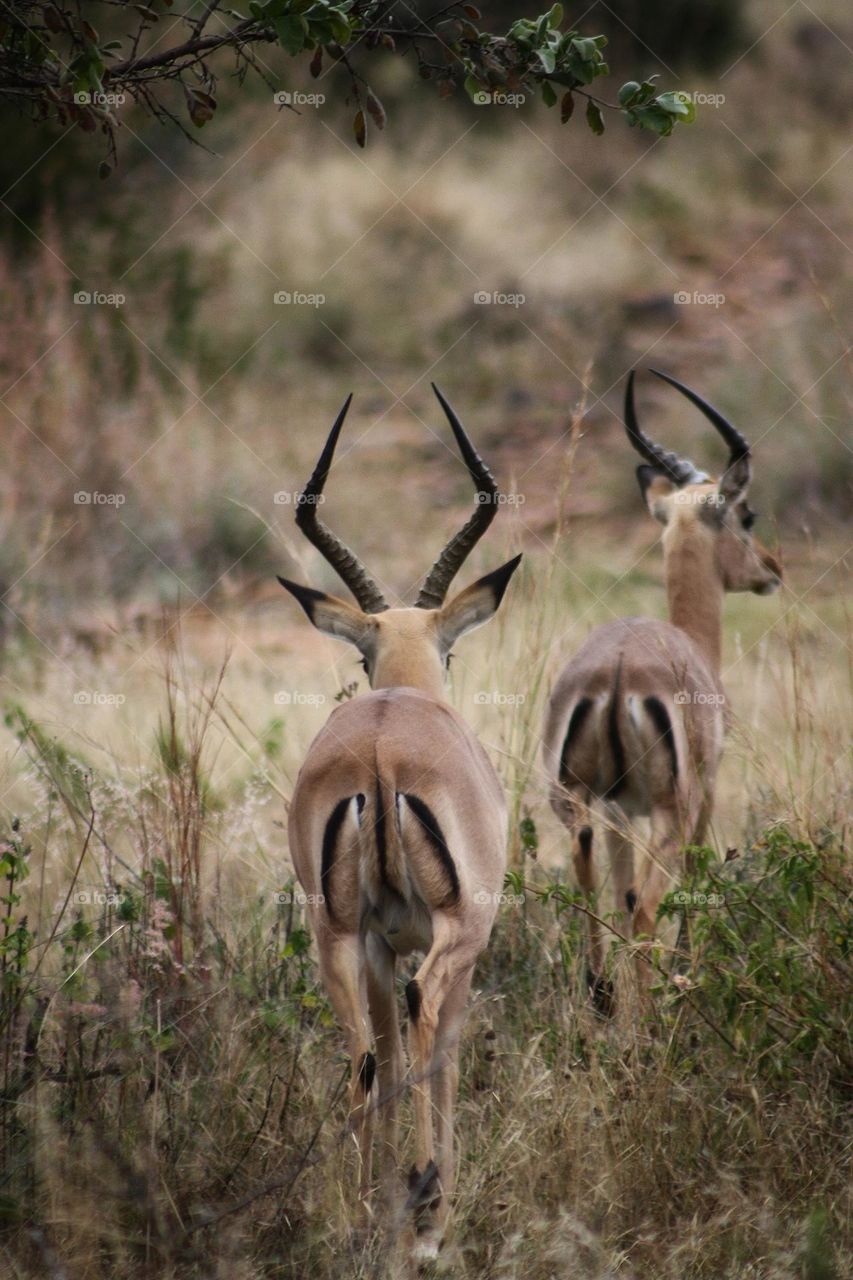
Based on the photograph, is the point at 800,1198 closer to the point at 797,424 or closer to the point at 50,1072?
the point at 50,1072

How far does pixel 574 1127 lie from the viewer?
4.09 m

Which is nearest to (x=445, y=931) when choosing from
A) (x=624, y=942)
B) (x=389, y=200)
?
(x=624, y=942)

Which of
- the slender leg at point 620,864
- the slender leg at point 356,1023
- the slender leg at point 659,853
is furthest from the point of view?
the slender leg at point 620,864

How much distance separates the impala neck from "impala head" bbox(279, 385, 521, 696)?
1.94m

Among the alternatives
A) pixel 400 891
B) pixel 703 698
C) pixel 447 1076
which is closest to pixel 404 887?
pixel 400 891

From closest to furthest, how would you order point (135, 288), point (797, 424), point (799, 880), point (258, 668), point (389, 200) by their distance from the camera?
point (799, 880) < point (258, 668) < point (797, 424) < point (135, 288) < point (389, 200)

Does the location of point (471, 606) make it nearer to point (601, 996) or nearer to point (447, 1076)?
point (601, 996)

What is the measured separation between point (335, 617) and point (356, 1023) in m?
1.73

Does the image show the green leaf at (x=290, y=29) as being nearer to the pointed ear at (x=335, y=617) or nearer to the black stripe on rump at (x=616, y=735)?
the pointed ear at (x=335, y=617)

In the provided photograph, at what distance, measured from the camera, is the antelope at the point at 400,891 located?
3871 mm

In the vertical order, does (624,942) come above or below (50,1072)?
above

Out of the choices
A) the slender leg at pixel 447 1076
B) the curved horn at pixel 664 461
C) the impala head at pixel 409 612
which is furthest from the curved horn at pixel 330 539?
the curved horn at pixel 664 461

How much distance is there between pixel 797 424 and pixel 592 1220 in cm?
1146

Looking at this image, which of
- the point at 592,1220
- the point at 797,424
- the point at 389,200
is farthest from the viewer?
the point at 389,200
